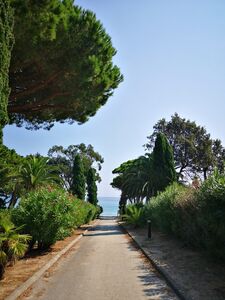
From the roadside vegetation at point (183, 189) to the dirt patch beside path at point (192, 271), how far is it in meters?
0.38

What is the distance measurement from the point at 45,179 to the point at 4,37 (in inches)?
566

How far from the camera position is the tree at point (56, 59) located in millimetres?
14648

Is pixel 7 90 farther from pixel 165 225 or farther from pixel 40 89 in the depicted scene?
pixel 165 225

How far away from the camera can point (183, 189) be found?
57.6ft

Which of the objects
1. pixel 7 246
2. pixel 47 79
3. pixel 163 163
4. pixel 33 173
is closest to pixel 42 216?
pixel 7 246

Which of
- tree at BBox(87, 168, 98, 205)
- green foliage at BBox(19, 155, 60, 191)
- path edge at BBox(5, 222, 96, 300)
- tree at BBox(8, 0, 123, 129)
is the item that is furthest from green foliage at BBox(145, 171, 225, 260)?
tree at BBox(87, 168, 98, 205)

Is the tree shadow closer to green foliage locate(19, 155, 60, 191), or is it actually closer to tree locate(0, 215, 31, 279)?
tree locate(0, 215, 31, 279)

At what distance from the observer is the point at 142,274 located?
9.16 m

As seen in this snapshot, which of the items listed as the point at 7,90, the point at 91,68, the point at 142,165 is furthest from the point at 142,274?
the point at 142,165

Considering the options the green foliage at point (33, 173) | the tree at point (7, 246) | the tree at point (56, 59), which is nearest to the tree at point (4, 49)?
the tree at point (56, 59)

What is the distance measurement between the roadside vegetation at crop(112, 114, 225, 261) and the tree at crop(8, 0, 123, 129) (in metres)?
6.87

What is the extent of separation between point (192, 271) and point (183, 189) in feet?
29.6

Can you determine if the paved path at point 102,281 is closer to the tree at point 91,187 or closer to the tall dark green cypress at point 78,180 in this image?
the tall dark green cypress at point 78,180

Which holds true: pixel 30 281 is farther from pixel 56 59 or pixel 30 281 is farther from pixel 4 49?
pixel 56 59
